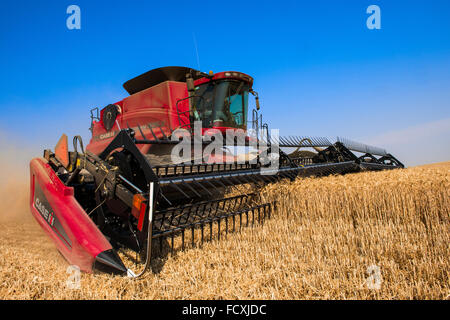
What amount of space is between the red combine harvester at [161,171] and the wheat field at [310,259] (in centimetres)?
23

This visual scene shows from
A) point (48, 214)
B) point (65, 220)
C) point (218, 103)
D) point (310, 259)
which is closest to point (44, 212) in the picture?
point (48, 214)

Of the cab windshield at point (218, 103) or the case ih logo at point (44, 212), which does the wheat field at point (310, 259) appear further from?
the cab windshield at point (218, 103)

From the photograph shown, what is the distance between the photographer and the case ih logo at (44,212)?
233 cm

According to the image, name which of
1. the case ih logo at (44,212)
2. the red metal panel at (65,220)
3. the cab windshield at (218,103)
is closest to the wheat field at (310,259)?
the red metal panel at (65,220)

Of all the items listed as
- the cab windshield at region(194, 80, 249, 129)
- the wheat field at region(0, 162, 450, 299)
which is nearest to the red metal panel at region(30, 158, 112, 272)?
the wheat field at region(0, 162, 450, 299)

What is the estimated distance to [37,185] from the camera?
2.65 metres

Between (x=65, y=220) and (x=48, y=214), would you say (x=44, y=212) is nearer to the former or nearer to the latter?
(x=48, y=214)

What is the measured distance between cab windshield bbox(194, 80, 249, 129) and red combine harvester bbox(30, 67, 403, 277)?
0.8 inches

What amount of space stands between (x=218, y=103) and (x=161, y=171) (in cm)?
263

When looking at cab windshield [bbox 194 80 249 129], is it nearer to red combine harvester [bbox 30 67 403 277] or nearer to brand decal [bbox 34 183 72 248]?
red combine harvester [bbox 30 67 403 277]

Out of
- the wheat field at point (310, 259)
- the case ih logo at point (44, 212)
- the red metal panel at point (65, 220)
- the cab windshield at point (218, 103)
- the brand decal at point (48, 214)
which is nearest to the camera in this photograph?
the wheat field at point (310, 259)
